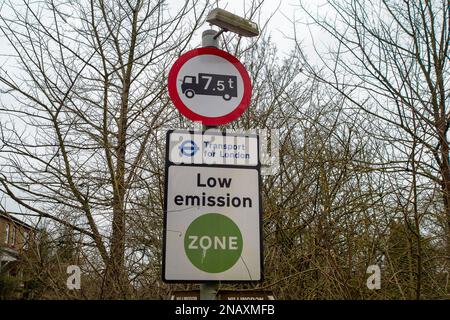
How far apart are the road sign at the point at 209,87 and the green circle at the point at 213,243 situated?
2.00 feet

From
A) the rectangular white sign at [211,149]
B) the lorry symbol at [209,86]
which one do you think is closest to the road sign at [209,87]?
the lorry symbol at [209,86]

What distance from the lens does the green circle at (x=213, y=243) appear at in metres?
2.71

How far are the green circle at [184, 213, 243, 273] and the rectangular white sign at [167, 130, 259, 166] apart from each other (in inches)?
12.6

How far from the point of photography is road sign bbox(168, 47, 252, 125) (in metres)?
3.05

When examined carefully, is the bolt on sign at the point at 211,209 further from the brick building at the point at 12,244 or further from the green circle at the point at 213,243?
the brick building at the point at 12,244

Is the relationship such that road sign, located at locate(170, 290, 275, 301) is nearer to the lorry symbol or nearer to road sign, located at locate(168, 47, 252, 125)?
road sign, located at locate(168, 47, 252, 125)

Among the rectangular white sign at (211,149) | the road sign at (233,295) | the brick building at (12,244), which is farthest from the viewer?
the brick building at (12,244)

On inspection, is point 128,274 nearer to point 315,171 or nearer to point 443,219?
point 315,171

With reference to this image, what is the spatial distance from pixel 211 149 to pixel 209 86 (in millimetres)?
434

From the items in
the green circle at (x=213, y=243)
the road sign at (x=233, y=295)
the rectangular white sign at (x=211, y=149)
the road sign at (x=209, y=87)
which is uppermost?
the road sign at (x=209, y=87)

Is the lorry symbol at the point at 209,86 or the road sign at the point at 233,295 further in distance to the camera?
the lorry symbol at the point at 209,86

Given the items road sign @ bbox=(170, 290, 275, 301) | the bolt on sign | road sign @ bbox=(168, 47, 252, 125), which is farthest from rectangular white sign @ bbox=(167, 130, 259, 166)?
road sign @ bbox=(170, 290, 275, 301)

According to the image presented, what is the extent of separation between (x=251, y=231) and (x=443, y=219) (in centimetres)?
232
